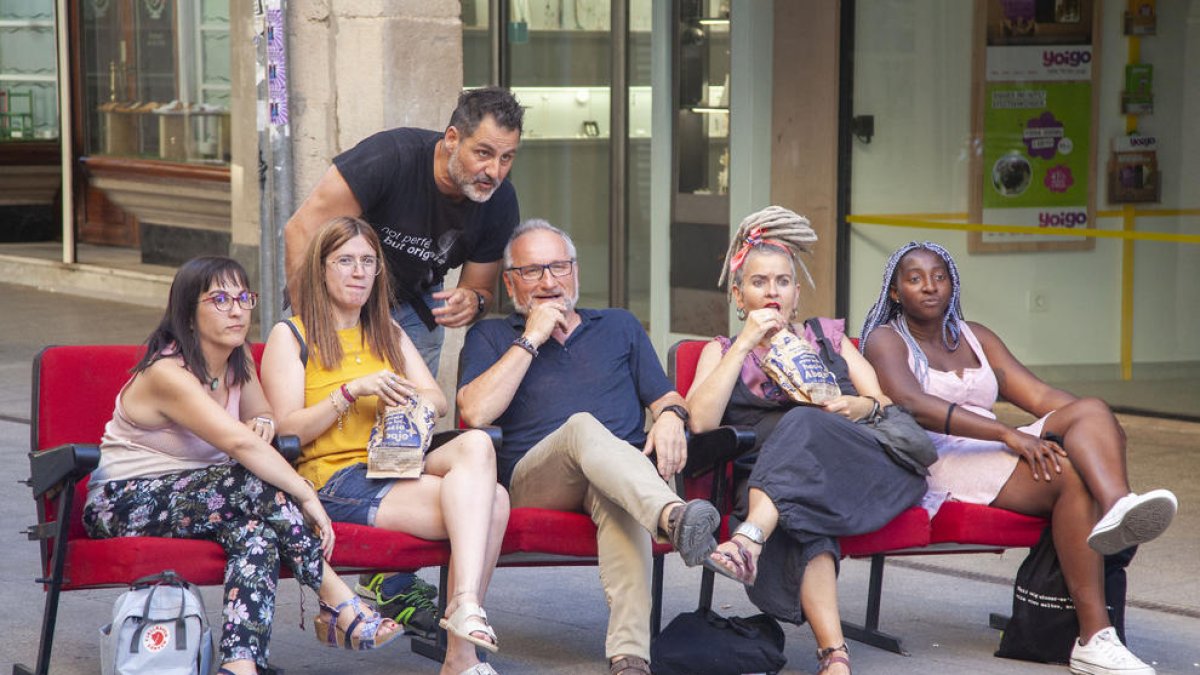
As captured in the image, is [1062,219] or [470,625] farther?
[1062,219]

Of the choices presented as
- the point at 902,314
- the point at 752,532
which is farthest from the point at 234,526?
the point at 902,314

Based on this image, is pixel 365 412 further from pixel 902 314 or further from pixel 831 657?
pixel 902 314

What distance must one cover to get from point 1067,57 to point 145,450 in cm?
558

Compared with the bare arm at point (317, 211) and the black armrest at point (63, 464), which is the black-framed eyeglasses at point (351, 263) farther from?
the black armrest at point (63, 464)

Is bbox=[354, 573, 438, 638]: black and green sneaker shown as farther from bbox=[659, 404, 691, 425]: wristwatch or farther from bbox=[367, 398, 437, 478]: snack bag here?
bbox=[659, 404, 691, 425]: wristwatch

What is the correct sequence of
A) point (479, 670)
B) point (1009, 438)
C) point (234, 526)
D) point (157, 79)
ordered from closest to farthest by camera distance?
point (234, 526) < point (479, 670) < point (1009, 438) < point (157, 79)

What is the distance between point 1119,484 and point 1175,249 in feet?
13.8

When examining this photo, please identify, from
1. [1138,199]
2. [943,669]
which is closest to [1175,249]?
[1138,199]

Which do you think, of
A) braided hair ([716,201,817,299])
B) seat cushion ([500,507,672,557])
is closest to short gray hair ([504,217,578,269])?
braided hair ([716,201,817,299])

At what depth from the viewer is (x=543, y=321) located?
5172 mm

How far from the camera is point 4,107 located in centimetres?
1656

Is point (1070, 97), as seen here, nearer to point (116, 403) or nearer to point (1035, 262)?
point (1035, 262)

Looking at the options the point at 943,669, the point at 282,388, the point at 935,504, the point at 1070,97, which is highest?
the point at 1070,97

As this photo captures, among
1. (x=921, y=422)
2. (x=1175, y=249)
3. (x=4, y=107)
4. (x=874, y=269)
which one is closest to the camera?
(x=921, y=422)
